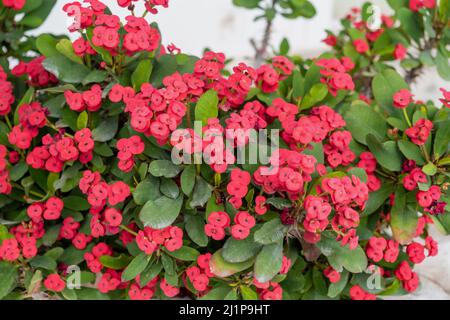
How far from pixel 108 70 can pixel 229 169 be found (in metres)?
0.38

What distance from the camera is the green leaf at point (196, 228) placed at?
1.16 m

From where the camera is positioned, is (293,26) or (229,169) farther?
(293,26)

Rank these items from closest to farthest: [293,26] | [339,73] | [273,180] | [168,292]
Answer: [273,180]
[168,292]
[339,73]
[293,26]

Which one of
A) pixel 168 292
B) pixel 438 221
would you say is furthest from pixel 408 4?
pixel 168 292

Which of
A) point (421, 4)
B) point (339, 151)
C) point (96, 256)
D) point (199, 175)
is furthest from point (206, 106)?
point (421, 4)

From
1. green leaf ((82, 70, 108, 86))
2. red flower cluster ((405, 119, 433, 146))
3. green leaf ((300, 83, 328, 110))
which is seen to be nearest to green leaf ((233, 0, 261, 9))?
green leaf ((300, 83, 328, 110))

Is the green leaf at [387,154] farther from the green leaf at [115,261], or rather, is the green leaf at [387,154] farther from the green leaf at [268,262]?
the green leaf at [115,261]

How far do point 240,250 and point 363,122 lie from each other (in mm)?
482

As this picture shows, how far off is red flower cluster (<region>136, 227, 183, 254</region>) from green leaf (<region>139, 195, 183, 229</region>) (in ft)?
0.16

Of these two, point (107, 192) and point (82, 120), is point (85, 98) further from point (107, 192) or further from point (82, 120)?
point (107, 192)

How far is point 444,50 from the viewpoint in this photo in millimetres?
1616

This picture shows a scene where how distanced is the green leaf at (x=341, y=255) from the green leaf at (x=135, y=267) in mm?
377

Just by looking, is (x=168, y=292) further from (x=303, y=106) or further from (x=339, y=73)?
(x=339, y=73)

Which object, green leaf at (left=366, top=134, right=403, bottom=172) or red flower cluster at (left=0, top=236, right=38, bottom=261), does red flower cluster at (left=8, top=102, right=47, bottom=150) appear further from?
green leaf at (left=366, top=134, right=403, bottom=172)
